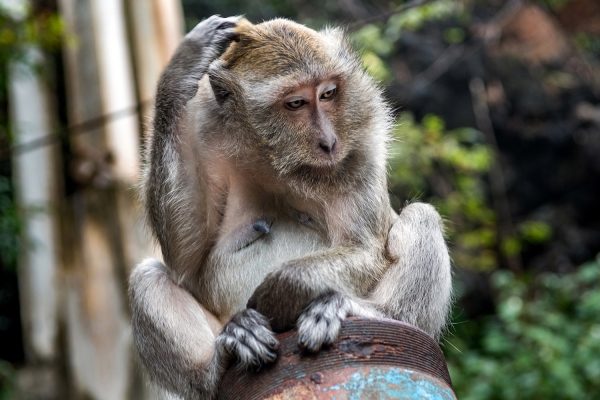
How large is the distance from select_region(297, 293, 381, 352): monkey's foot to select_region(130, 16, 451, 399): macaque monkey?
0.14m

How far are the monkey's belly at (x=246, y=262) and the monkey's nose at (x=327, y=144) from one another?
1.91 feet

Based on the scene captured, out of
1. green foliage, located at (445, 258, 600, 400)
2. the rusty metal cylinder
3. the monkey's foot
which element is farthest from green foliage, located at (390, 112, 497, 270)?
the rusty metal cylinder

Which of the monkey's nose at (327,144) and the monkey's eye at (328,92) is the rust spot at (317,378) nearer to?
the monkey's nose at (327,144)

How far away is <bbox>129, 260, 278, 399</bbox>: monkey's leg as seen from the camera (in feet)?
13.3

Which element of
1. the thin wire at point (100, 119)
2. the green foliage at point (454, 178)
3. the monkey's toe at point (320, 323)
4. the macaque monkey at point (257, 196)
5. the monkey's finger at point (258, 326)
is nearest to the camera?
the monkey's toe at point (320, 323)

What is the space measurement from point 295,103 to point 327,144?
30 cm

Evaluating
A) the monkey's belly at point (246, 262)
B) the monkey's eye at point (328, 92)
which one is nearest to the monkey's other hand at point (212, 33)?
the monkey's eye at point (328, 92)

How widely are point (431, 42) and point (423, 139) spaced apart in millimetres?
3719

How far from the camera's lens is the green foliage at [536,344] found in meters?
9.12

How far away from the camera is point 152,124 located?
4.25 m

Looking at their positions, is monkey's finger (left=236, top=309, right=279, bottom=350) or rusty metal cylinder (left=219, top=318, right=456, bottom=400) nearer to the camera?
rusty metal cylinder (left=219, top=318, right=456, bottom=400)

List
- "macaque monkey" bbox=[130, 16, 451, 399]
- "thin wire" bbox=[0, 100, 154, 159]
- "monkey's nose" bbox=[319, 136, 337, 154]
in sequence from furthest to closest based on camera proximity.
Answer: "thin wire" bbox=[0, 100, 154, 159] → "macaque monkey" bbox=[130, 16, 451, 399] → "monkey's nose" bbox=[319, 136, 337, 154]

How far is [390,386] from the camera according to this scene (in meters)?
3.21

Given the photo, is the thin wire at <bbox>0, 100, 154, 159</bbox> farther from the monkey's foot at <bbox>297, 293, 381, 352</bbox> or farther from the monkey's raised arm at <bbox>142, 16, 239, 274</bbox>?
the monkey's foot at <bbox>297, 293, 381, 352</bbox>
